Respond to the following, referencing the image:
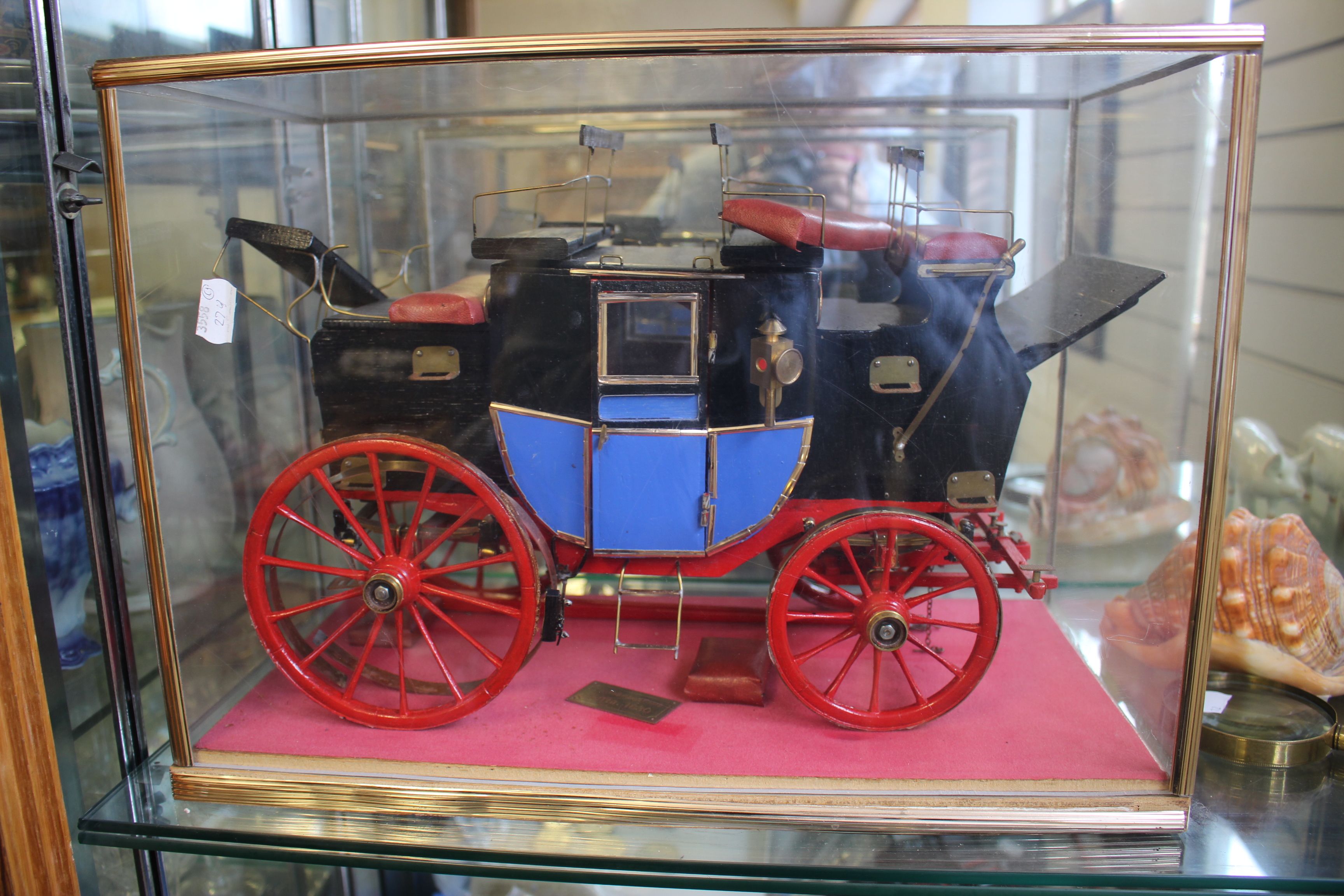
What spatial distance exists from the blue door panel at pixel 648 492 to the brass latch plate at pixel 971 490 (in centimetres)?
51

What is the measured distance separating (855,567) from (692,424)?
0.43 metres

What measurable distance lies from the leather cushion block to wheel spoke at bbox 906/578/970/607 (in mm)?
366

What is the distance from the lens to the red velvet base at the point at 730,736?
1.77m

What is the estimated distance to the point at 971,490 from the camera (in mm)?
1889

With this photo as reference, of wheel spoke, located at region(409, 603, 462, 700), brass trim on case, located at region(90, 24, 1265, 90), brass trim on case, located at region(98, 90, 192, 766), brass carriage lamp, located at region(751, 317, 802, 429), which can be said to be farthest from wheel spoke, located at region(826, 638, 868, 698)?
brass trim on case, located at region(98, 90, 192, 766)

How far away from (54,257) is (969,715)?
6.31ft

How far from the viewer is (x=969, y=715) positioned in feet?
6.37

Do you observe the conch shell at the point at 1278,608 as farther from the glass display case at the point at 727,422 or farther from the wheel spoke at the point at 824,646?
the wheel spoke at the point at 824,646

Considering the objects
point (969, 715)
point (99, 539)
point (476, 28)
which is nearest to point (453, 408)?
point (99, 539)

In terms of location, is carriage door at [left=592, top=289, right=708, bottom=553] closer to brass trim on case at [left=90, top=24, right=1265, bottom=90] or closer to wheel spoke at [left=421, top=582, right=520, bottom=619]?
wheel spoke at [left=421, top=582, right=520, bottom=619]

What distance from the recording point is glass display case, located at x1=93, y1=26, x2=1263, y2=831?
66.3 inches

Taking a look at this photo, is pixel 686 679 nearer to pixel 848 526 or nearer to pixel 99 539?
pixel 848 526

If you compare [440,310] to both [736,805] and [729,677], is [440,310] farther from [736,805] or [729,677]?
[736,805]

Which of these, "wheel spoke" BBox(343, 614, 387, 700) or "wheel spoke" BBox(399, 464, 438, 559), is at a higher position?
"wheel spoke" BBox(399, 464, 438, 559)
